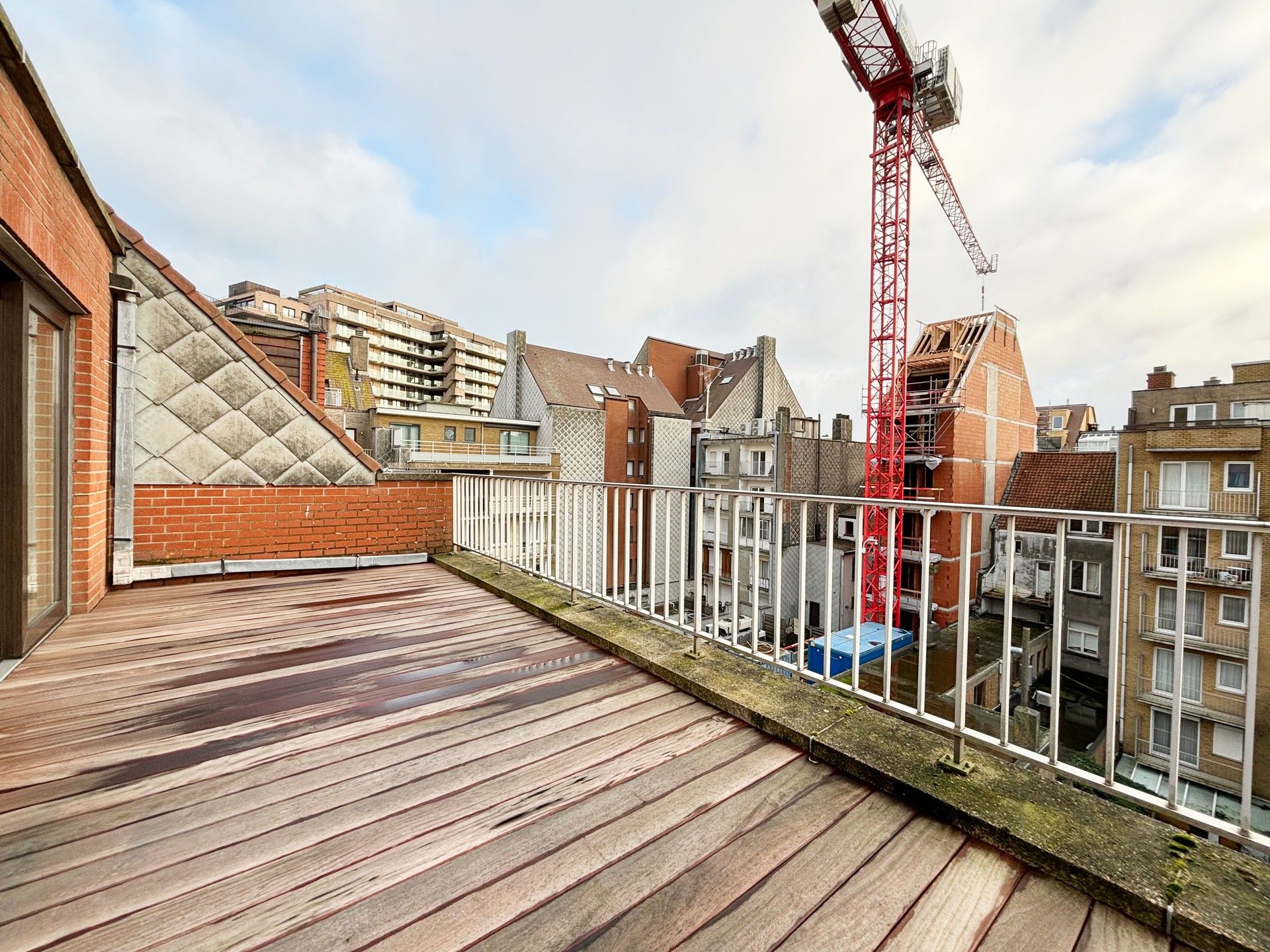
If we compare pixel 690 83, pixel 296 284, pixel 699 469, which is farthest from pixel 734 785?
pixel 296 284

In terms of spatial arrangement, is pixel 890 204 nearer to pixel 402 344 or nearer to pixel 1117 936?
pixel 1117 936

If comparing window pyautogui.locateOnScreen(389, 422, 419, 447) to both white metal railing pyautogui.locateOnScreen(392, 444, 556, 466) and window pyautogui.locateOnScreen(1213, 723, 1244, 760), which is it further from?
window pyautogui.locateOnScreen(1213, 723, 1244, 760)

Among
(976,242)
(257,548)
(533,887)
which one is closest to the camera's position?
(533,887)

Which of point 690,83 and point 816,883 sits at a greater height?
point 690,83

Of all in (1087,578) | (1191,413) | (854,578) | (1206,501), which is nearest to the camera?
(854,578)

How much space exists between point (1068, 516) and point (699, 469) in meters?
20.6

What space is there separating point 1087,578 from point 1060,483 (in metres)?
4.28

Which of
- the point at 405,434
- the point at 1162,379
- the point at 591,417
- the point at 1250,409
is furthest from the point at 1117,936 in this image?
→ the point at 1162,379

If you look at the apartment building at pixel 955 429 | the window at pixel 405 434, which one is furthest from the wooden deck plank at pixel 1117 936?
the window at pixel 405 434

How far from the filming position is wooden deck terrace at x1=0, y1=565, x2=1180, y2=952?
98cm

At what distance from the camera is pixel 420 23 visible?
7.43 metres

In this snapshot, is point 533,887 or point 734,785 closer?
point 533,887

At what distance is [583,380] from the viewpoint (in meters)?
21.4

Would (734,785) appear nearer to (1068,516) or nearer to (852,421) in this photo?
(1068,516)
